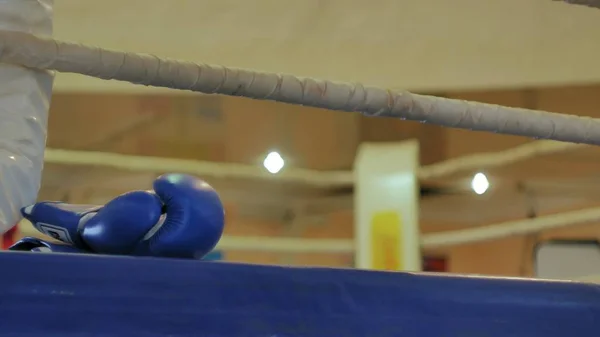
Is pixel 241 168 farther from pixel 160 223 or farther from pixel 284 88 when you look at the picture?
pixel 160 223

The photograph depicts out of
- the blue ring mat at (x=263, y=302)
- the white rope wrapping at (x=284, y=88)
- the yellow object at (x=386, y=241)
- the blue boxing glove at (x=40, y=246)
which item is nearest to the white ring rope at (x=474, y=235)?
the yellow object at (x=386, y=241)

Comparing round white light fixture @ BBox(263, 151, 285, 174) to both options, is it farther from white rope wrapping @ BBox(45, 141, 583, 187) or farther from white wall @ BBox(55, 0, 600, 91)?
white wall @ BBox(55, 0, 600, 91)

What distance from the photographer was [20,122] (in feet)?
2.15

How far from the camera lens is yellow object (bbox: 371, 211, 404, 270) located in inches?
64.6

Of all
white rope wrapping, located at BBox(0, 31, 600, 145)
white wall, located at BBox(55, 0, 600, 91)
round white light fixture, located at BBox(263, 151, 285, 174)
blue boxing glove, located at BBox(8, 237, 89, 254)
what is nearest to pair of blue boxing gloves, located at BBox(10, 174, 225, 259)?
blue boxing glove, located at BBox(8, 237, 89, 254)

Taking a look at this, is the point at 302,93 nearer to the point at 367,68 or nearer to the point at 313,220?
the point at 367,68

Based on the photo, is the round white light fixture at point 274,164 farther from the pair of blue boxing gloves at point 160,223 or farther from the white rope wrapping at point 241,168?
the pair of blue boxing gloves at point 160,223

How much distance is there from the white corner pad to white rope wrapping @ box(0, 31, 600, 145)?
0.05m

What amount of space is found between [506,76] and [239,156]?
1351 mm

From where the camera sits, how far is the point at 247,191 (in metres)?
2.74

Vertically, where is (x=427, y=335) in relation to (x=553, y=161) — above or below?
below

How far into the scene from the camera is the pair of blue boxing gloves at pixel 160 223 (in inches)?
20.6

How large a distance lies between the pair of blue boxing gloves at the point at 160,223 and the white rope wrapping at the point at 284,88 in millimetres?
155

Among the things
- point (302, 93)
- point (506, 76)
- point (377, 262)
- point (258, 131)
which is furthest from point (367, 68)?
point (258, 131)
